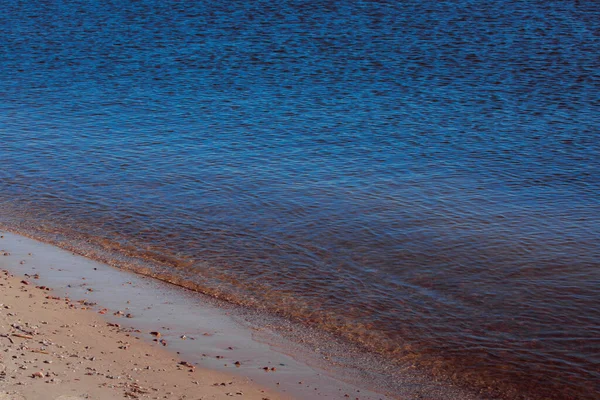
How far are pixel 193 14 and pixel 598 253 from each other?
25290mm

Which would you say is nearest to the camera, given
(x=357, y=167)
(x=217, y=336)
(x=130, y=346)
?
(x=130, y=346)

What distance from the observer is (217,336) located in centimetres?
→ 913

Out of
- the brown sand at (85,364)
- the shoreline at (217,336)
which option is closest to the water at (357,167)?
the shoreline at (217,336)

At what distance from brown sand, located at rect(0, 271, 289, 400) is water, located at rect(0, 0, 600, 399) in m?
2.11

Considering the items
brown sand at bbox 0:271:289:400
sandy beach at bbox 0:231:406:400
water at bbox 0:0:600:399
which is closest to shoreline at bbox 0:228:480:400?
sandy beach at bbox 0:231:406:400

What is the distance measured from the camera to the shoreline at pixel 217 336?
27.1 feet

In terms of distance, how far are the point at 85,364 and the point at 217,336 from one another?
172cm

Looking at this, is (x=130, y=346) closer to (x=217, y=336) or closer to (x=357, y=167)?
(x=217, y=336)

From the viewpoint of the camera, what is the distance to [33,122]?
20.2m

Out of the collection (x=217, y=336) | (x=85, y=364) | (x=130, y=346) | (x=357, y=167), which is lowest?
(x=357, y=167)

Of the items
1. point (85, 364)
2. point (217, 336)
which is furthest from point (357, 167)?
point (85, 364)

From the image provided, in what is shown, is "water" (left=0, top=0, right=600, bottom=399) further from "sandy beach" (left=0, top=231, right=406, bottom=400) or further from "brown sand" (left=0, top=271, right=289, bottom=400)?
"brown sand" (left=0, top=271, right=289, bottom=400)

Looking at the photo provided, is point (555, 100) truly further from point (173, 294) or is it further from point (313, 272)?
point (173, 294)

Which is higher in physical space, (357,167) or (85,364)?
(85,364)
